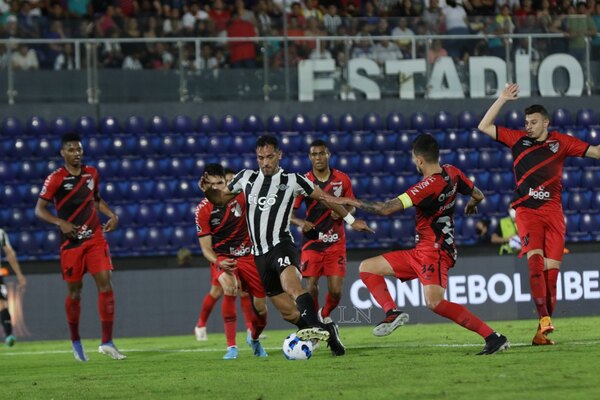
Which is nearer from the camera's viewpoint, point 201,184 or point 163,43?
point 201,184

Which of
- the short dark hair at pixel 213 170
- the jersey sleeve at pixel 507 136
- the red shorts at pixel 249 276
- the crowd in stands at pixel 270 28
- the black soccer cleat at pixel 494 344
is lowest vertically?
the black soccer cleat at pixel 494 344

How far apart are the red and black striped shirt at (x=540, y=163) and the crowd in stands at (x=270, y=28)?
10973 millimetres

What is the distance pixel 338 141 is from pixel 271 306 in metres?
5.09

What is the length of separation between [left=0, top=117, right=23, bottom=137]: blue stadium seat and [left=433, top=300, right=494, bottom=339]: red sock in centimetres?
1333

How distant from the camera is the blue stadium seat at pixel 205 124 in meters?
23.3

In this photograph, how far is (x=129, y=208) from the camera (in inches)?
866

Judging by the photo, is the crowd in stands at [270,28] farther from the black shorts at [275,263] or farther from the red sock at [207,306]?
Result: the black shorts at [275,263]

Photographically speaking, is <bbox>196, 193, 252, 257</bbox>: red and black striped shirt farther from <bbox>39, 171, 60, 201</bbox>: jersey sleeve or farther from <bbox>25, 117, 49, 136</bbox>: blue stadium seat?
<bbox>25, 117, 49, 136</bbox>: blue stadium seat

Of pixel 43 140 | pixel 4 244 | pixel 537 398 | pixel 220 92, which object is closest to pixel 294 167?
pixel 220 92

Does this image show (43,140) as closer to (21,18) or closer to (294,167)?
(21,18)

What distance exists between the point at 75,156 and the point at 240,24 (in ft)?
31.6

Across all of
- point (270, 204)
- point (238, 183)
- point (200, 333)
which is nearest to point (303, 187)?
point (270, 204)

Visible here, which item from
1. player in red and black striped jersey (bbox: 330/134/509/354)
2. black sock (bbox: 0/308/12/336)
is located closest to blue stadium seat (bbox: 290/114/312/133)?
black sock (bbox: 0/308/12/336)

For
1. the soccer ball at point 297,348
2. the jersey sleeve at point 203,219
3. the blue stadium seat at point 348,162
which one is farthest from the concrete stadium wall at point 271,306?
the soccer ball at point 297,348
